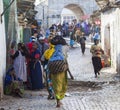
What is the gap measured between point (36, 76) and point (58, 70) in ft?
12.1

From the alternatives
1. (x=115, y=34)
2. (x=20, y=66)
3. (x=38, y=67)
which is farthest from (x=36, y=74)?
(x=115, y=34)

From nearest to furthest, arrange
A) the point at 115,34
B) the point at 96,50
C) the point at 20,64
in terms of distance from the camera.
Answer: the point at 20,64 < the point at 96,50 < the point at 115,34

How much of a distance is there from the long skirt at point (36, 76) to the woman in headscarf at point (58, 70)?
11.0 ft

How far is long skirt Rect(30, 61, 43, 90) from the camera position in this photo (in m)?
13.9

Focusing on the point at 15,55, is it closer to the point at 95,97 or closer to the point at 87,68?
the point at 95,97

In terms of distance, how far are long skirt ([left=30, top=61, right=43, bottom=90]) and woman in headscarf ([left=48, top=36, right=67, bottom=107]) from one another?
335 cm

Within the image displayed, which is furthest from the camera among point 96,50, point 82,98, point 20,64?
point 96,50

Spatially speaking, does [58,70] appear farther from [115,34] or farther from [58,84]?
[115,34]

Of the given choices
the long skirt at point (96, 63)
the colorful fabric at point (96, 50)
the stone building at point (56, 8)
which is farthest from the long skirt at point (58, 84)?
the stone building at point (56, 8)

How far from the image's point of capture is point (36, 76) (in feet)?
46.0

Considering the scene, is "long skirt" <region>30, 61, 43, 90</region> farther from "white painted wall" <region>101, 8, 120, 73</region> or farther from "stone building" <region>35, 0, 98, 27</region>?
"stone building" <region>35, 0, 98, 27</region>

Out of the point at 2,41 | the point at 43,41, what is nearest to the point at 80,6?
the point at 43,41

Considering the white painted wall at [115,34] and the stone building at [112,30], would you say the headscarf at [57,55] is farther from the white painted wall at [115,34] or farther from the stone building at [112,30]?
the white painted wall at [115,34]

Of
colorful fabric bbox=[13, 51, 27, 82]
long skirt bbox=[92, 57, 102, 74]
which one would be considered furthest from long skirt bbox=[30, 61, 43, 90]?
long skirt bbox=[92, 57, 102, 74]
